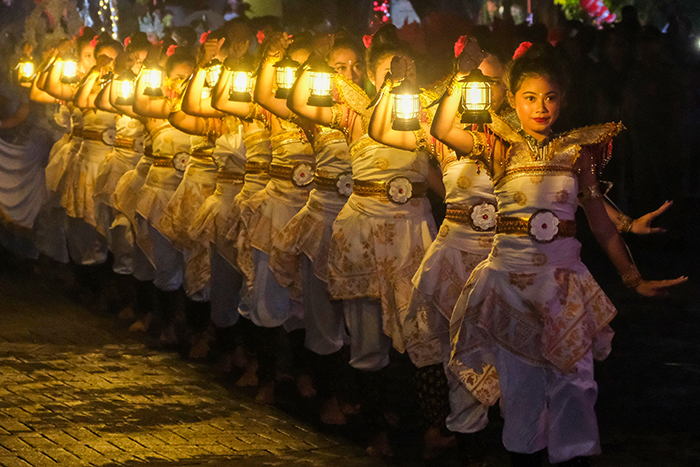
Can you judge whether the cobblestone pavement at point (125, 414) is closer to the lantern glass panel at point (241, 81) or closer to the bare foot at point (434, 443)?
the bare foot at point (434, 443)

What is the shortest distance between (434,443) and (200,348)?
2981 mm

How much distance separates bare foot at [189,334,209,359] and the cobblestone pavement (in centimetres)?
13

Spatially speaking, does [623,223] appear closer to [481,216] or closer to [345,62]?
[481,216]

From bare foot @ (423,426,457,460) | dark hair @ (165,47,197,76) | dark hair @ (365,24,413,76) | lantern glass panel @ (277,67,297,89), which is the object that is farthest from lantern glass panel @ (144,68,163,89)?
bare foot @ (423,426,457,460)

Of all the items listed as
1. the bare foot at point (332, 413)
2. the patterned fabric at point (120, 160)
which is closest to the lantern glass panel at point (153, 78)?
the patterned fabric at point (120, 160)

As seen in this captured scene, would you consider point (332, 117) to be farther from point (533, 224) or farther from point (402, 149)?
point (533, 224)

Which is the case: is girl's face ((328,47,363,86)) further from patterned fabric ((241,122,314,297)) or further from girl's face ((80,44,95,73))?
girl's face ((80,44,95,73))

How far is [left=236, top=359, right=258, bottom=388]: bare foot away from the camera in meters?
7.57

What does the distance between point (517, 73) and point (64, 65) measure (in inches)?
279

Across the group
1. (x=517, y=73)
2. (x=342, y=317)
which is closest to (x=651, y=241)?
(x=342, y=317)

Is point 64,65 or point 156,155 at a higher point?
point 64,65

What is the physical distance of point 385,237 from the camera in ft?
20.6

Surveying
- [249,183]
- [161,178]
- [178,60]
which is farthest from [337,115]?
[178,60]

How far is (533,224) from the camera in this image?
492 cm
